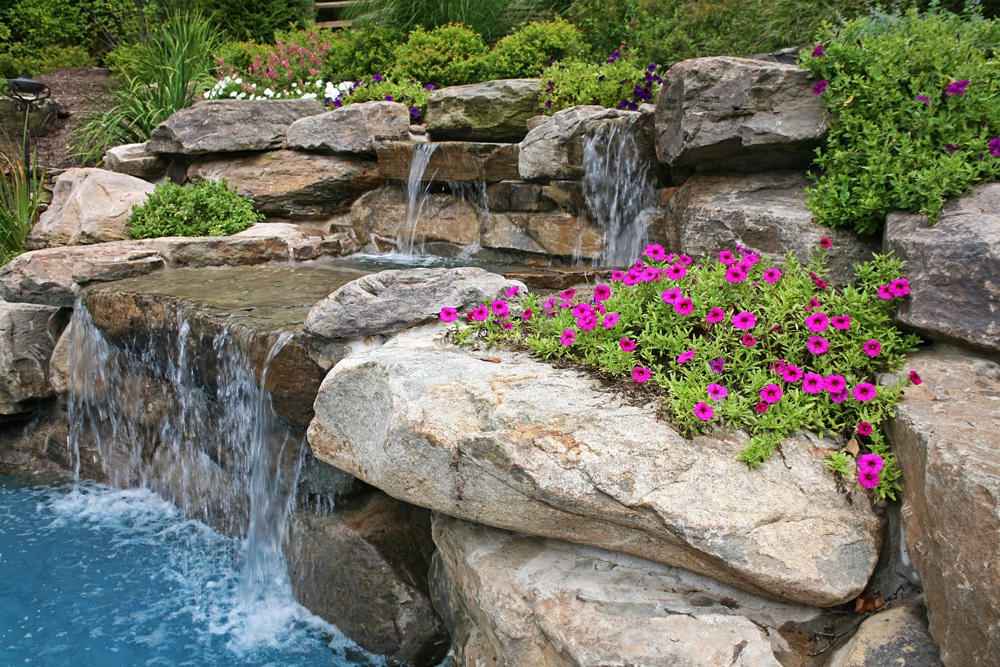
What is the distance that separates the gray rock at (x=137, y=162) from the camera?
8.20m

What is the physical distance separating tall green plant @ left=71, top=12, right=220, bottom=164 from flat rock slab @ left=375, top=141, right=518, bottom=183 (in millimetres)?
3575

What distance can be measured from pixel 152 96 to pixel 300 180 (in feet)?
11.0

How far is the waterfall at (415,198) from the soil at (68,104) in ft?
16.6

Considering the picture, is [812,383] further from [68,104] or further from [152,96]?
[68,104]

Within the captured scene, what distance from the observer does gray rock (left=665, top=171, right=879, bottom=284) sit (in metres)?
3.77

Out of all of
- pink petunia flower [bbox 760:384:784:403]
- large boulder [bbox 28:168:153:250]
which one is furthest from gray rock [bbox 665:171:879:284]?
large boulder [bbox 28:168:153:250]

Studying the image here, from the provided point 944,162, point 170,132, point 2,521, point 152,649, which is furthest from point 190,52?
point 944,162

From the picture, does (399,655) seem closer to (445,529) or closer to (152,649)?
(445,529)

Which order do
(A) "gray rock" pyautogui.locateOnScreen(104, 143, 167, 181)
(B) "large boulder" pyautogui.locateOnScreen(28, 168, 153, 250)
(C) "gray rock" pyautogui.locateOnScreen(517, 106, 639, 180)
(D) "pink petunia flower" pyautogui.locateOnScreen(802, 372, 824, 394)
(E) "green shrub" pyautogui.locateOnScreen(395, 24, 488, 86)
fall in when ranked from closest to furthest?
(D) "pink petunia flower" pyautogui.locateOnScreen(802, 372, 824, 394)
(C) "gray rock" pyautogui.locateOnScreen(517, 106, 639, 180)
(B) "large boulder" pyautogui.locateOnScreen(28, 168, 153, 250)
(A) "gray rock" pyautogui.locateOnScreen(104, 143, 167, 181)
(E) "green shrub" pyautogui.locateOnScreen(395, 24, 488, 86)

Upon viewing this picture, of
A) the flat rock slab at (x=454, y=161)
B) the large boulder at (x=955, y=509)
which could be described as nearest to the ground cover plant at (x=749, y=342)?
the large boulder at (x=955, y=509)

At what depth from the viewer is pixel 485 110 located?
24.6 feet

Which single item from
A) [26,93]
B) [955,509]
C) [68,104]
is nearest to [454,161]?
[955,509]

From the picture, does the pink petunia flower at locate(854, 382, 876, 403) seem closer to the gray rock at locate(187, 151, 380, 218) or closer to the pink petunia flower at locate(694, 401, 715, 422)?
the pink petunia flower at locate(694, 401, 715, 422)

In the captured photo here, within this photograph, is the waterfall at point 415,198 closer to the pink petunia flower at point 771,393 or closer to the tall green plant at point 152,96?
the tall green plant at point 152,96
